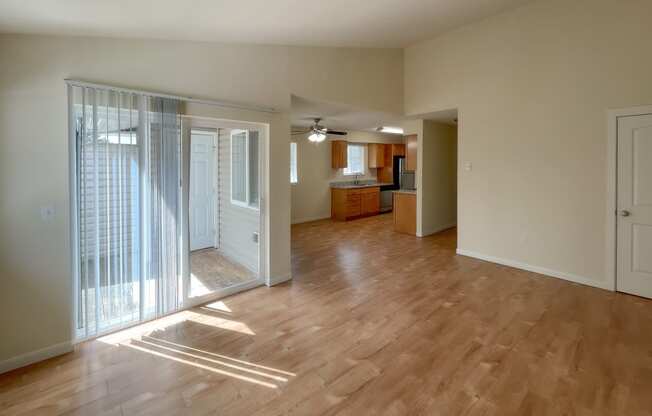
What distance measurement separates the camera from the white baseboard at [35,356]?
2391 millimetres

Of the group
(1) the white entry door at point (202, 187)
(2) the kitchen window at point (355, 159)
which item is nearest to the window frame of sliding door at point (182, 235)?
(1) the white entry door at point (202, 187)

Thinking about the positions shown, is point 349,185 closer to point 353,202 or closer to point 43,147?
point 353,202

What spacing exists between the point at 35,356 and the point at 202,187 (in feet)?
7.89

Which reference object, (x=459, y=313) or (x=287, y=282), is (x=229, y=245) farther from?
(x=459, y=313)

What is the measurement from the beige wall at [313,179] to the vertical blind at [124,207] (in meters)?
5.57

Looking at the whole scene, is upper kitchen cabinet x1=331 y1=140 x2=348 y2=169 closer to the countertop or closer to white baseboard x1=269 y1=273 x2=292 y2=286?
the countertop

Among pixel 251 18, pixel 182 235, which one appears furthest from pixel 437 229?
pixel 251 18

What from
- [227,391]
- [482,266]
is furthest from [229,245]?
[482,266]

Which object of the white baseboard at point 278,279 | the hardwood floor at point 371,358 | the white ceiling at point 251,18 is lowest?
the hardwood floor at point 371,358

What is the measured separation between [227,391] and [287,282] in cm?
209

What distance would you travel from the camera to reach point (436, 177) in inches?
281

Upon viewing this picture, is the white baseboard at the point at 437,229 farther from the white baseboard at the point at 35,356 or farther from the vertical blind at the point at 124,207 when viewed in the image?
the white baseboard at the point at 35,356

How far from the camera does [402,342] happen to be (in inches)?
107

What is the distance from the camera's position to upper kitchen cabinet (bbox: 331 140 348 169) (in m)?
9.42
